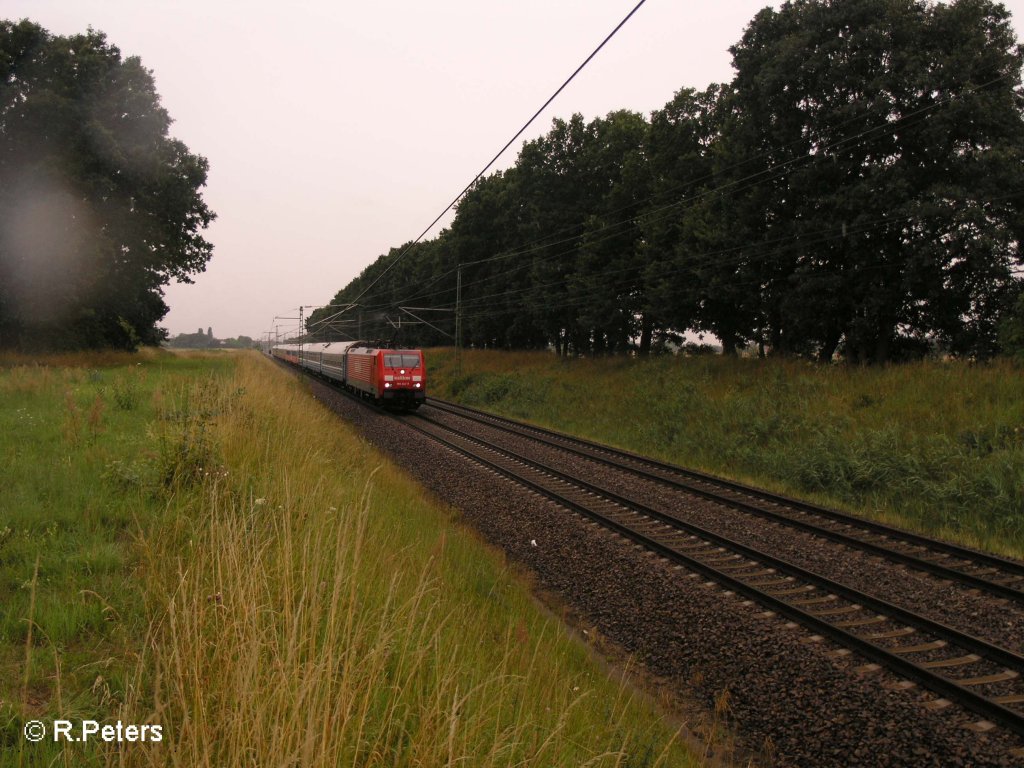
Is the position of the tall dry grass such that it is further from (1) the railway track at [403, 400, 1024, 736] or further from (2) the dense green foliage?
(2) the dense green foliage

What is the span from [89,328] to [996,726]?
42104mm

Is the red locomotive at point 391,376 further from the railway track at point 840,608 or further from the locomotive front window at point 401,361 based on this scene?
the railway track at point 840,608

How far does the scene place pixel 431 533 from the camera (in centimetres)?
812

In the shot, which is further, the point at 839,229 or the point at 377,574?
the point at 839,229

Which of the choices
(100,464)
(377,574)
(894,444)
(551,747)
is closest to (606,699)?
(551,747)

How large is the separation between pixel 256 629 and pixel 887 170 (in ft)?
69.1

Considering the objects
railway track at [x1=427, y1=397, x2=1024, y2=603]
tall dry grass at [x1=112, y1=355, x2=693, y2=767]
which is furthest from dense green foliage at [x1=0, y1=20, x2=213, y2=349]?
railway track at [x1=427, y1=397, x2=1024, y2=603]

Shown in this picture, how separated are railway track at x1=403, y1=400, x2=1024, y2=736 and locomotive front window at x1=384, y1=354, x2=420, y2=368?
584 inches

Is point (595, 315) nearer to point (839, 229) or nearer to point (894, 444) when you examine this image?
point (839, 229)

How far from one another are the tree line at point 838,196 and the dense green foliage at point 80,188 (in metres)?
17.6

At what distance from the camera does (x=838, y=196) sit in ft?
61.8

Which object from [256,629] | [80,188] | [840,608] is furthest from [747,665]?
[80,188]

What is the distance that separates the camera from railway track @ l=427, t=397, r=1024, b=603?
7150mm

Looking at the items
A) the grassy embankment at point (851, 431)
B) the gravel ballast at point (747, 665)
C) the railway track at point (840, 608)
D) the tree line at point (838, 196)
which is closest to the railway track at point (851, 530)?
the railway track at point (840, 608)
